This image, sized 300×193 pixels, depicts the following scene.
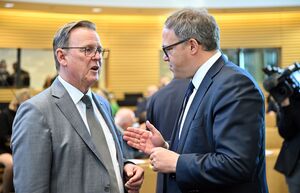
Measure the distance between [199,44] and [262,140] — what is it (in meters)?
0.51

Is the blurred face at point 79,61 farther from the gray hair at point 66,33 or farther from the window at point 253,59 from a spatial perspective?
the window at point 253,59

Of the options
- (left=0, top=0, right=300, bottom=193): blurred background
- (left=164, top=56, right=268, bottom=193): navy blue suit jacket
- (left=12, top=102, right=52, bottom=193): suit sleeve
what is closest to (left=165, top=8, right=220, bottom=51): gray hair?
(left=164, top=56, right=268, bottom=193): navy blue suit jacket

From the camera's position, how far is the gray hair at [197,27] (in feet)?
5.83

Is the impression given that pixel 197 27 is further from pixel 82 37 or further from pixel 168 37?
pixel 82 37

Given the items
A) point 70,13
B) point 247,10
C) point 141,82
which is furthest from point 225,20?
point 70,13

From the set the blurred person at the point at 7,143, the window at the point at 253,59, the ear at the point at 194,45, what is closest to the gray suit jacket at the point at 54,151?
the ear at the point at 194,45

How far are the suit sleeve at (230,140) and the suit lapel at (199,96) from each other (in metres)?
0.08

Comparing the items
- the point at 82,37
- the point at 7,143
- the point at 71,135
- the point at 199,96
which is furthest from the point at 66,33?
the point at 7,143

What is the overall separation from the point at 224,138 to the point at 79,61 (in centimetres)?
81

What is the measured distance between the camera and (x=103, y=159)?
1.87 meters

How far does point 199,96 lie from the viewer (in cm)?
176

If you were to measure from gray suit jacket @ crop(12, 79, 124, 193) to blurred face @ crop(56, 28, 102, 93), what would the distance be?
0.35ft

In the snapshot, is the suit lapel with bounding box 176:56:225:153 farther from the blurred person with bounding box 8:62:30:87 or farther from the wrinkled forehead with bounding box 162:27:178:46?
the blurred person with bounding box 8:62:30:87

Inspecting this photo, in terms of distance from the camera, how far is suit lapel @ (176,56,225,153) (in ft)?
5.71
